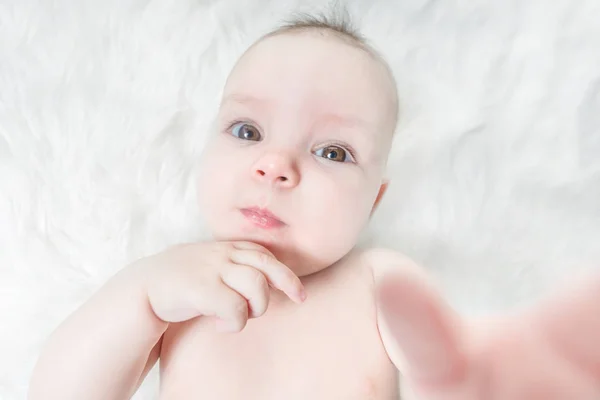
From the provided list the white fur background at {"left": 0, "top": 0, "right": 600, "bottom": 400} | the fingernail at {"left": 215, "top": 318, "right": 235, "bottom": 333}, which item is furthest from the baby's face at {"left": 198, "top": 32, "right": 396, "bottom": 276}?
the white fur background at {"left": 0, "top": 0, "right": 600, "bottom": 400}

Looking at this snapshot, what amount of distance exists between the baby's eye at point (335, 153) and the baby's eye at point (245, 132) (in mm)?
82

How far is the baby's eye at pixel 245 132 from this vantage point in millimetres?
874

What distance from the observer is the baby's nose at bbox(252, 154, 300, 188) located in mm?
798

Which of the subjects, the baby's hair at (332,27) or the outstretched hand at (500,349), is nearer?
the outstretched hand at (500,349)

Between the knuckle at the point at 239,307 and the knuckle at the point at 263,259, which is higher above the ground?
the knuckle at the point at 263,259

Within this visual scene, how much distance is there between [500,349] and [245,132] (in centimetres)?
41

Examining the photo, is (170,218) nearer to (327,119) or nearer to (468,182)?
(327,119)

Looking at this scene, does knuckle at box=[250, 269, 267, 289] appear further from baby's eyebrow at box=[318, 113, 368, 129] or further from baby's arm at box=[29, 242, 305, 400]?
baby's eyebrow at box=[318, 113, 368, 129]

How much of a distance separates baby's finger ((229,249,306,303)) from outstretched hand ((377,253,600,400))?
134mm

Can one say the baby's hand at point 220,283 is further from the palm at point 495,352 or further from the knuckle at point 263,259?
A: the palm at point 495,352

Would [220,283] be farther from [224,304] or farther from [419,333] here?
[419,333]

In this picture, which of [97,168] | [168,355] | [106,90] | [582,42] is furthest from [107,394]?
[582,42]

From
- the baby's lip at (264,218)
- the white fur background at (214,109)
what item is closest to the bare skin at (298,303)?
the baby's lip at (264,218)

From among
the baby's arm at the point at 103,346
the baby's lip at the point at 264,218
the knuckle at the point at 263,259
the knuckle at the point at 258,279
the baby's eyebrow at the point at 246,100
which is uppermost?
the baby's eyebrow at the point at 246,100
